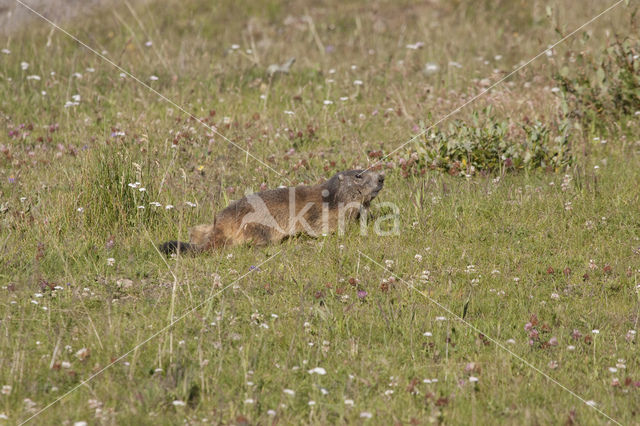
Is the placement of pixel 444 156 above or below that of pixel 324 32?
below

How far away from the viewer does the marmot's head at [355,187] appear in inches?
278

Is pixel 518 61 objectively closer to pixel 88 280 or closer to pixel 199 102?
pixel 199 102

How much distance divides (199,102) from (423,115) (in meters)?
2.96

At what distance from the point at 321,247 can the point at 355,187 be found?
1073 millimetres

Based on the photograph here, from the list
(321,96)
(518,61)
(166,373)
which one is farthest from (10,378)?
(518,61)

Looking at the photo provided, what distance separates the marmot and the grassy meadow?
0.15 meters

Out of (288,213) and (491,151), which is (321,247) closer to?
(288,213)

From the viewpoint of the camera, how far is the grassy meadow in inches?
169

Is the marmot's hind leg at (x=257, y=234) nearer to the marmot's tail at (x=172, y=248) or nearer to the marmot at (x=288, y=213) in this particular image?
the marmot at (x=288, y=213)

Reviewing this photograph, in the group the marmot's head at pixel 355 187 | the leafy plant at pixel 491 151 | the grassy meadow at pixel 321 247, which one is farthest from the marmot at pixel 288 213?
the leafy plant at pixel 491 151

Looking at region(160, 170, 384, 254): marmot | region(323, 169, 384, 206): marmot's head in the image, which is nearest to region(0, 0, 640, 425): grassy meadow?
region(160, 170, 384, 254): marmot

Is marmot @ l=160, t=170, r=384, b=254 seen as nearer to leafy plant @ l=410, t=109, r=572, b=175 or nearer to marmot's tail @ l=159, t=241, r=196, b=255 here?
marmot's tail @ l=159, t=241, r=196, b=255

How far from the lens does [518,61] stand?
11.6 m

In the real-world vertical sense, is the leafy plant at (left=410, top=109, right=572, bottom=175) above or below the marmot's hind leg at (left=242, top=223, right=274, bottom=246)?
above
